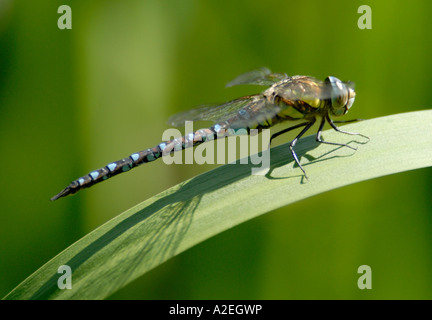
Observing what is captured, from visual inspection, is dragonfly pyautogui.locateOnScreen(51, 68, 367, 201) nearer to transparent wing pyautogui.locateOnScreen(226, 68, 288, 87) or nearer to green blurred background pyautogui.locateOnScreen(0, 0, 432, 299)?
transparent wing pyautogui.locateOnScreen(226, 68, 288, 87)

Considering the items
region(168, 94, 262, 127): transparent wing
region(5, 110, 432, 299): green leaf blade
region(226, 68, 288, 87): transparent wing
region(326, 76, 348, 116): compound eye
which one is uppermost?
region(226, 68, 288, 87): transparent wing

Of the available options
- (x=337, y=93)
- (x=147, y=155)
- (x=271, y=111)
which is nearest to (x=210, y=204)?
(x=147, y=155)

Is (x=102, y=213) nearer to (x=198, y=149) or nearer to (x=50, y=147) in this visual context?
(x=50, y=147)

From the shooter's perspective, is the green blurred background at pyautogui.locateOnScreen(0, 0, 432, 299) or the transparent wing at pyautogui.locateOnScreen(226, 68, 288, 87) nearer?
the green blurred background at pyautogui.locateOnScreen(0, 0, 432, 299)

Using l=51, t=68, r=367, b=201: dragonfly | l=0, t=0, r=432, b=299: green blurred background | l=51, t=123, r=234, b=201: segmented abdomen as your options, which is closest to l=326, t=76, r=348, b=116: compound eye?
l=51, t=68, r=367, b=201: dragonfly

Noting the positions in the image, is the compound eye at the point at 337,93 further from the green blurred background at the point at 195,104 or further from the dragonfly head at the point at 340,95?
the green blurred background at the point at 195,104
